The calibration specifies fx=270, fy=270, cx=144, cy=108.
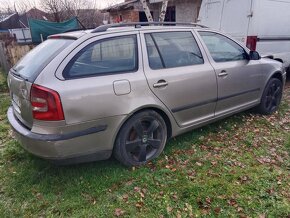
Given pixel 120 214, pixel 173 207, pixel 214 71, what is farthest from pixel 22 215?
pixel 214 71


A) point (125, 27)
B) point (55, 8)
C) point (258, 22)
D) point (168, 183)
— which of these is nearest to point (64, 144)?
point (168, 183)

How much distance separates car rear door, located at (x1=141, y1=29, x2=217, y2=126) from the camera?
3109 millimetres

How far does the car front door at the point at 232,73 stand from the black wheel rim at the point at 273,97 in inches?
17.4

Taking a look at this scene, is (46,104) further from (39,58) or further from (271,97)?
(271,97)

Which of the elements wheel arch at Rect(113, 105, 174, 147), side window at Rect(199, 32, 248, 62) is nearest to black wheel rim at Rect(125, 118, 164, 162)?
wheel arch at Rect(113, 105, 174, 147)

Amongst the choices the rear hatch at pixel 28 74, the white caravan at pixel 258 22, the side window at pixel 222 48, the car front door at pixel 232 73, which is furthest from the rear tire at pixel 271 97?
the rear hatch at pixel 28 74

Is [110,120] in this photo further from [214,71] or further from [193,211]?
[214,71]

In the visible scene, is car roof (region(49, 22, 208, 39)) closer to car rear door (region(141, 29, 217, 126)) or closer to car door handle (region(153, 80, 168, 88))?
car rear door (region(141, 29, 217, 126))

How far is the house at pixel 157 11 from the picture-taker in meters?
13.4

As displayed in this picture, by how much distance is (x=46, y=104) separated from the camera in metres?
2.46

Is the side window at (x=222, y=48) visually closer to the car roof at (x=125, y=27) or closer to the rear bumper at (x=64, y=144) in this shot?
the car roof at (x=125, y=27)

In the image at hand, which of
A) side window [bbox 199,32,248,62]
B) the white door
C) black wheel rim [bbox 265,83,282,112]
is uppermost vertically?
the white door

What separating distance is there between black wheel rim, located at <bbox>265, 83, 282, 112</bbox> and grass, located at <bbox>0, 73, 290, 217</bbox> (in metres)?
1.00

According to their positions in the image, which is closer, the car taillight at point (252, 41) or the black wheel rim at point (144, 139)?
the black wheel rim at point (144, 139)
